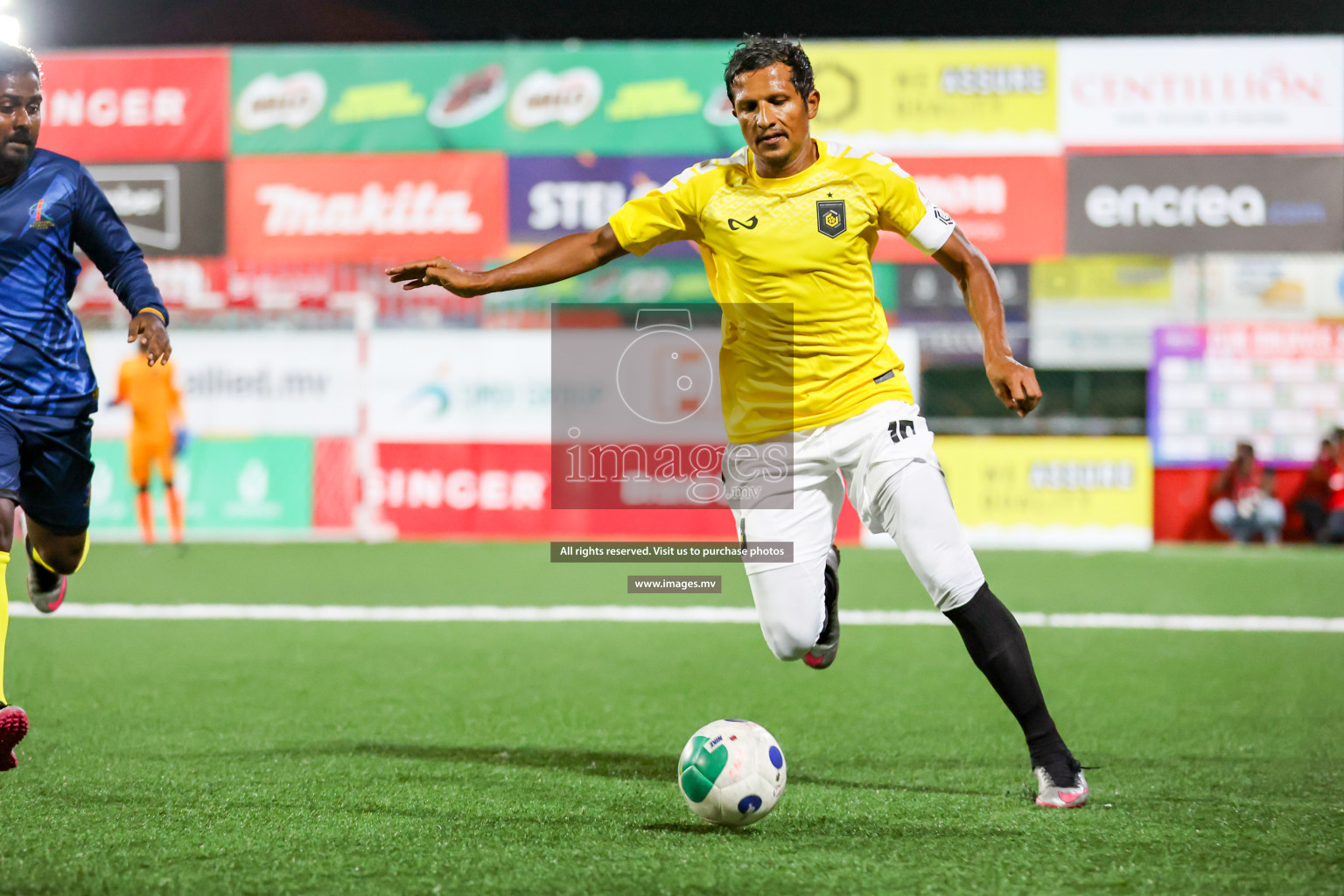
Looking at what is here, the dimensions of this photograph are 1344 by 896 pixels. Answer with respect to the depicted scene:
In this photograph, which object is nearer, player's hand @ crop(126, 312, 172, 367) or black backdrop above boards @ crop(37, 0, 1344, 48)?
player's hand @ crop(126, 312, 172, 367)

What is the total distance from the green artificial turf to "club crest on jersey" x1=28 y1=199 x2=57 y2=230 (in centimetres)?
187

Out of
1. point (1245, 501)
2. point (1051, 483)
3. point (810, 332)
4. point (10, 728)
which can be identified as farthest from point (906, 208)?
point (1245, 501)

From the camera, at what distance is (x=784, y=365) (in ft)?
14.3

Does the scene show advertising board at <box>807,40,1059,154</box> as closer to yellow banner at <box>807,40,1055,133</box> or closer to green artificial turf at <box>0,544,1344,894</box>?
yellow banner at <box>807,40,1055,133</box>

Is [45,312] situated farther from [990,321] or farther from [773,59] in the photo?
[990,321]

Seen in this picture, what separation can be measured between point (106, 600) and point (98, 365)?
6160mm

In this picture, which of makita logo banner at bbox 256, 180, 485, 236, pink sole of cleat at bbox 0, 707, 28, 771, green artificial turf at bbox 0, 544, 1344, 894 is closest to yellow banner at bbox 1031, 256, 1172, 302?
makita logo banner at bbox 256, 180, 485, 236

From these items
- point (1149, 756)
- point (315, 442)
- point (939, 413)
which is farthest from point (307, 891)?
point (939, 413)

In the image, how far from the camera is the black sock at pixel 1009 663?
4000 mm

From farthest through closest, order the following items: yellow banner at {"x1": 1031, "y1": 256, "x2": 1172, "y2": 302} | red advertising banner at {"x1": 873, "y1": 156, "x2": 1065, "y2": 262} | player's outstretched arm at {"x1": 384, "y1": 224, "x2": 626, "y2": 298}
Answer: yellow banner at {"x1": 1031, "y1": 256, "x2": 1172, "y2": 302} < red advertising banner at {"x1": 873, "y1": 156, "x2": 1065, "y2": 262} < player's outstretched arm at {"x1": 384, "y1": 224, "x2": 626, "y2": 298}

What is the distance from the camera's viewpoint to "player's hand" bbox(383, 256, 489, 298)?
161 inches

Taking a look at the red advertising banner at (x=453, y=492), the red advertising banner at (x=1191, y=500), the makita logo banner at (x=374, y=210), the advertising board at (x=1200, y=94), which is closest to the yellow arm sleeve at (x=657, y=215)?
the red advertising banner at (x=453, y=492)

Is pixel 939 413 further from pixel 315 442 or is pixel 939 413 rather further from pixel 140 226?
pixel 140 226

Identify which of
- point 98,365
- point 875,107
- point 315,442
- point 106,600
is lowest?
point 106,600
